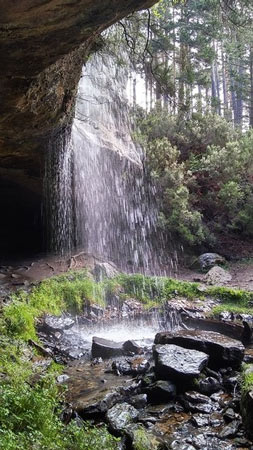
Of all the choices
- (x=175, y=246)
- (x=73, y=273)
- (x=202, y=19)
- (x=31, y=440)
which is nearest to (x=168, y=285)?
(x=73, y=273)

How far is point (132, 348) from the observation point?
7.73 meters

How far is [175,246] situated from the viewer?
49.7 ft

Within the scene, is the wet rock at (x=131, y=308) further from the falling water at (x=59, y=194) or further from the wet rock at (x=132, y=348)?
the falling water at (x=59, y=194)

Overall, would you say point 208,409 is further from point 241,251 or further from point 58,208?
point 241,251

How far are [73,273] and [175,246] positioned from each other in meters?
5.38

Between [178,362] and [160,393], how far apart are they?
68 cm

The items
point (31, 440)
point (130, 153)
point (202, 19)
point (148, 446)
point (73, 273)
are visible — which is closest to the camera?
point (31, 440)

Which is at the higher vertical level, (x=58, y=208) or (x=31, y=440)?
(x=58, y=208)

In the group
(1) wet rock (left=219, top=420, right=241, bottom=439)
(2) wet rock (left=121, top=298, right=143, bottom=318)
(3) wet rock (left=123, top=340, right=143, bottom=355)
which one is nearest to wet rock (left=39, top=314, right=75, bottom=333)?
(3) wet rock (left=123, top=340, right=143, bottom=355)

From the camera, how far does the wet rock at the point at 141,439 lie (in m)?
4.30

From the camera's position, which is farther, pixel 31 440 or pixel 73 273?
pixel 73 273

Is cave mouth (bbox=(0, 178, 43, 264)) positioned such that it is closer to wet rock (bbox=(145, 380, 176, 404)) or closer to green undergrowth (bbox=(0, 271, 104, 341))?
green undergrowth (bbox=(0, 271, 104, 341))

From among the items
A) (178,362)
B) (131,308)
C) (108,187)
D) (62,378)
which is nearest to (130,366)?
(178,362)

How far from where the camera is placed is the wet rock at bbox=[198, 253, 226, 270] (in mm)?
13914
